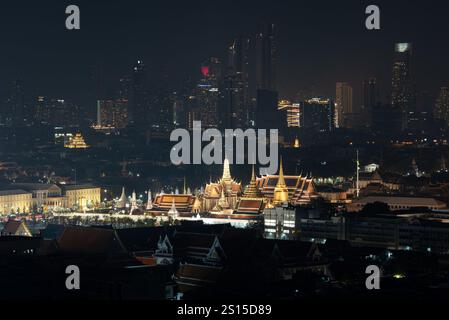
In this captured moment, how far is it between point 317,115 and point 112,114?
489 inches

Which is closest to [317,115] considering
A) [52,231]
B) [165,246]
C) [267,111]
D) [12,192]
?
[267,111]

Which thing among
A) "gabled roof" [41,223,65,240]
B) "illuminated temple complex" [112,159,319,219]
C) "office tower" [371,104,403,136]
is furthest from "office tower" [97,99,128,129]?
"gabled roof" [41,223,65,240]

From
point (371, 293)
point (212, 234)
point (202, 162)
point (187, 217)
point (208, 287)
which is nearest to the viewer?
point (371, 293)

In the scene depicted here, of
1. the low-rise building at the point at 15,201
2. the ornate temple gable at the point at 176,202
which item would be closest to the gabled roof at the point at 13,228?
the ornate temple gable at the point at 176,202

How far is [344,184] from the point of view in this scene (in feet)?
146

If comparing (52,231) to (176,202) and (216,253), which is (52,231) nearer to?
(176,202)

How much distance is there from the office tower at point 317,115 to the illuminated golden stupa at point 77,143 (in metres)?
14.0

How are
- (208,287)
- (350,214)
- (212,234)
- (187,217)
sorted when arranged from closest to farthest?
(208,287)
(212,234)
(350,214)
(187,217)

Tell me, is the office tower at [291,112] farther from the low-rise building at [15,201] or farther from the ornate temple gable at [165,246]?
the ornate temple gable at [165,246]

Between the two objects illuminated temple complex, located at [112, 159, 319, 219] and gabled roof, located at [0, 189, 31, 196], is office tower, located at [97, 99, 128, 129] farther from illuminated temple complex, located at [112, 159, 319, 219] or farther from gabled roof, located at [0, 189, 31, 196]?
illuminated temple complex, located at [112, 159, 319, 219]

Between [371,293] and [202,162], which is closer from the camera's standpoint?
[371,293]
